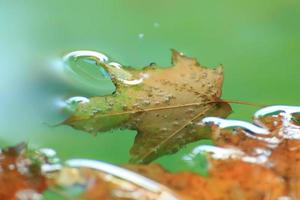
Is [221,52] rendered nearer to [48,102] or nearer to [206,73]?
[206,73]

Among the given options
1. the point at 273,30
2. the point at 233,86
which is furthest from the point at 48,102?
the point at 273,30

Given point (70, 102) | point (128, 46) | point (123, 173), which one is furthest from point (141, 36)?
point (123, 173)

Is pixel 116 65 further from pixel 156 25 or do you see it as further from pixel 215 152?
pixel 215 152

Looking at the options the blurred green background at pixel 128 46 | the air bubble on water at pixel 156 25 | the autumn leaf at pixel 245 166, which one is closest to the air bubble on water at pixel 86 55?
the blurred green background at pixel 128 46

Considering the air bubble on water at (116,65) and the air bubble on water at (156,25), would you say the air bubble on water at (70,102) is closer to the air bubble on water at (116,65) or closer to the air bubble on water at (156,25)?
the air bubble on water at (116,65)

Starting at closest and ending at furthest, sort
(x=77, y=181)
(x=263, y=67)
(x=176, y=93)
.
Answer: (x=77, y=181), (x=176, y=93), (x=263, y=67)

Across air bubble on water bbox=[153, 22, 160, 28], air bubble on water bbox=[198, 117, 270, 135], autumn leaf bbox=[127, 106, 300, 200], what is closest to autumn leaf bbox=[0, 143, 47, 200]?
autumn leaf bbox=[127, 106, 300, 200]

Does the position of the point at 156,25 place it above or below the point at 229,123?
above
